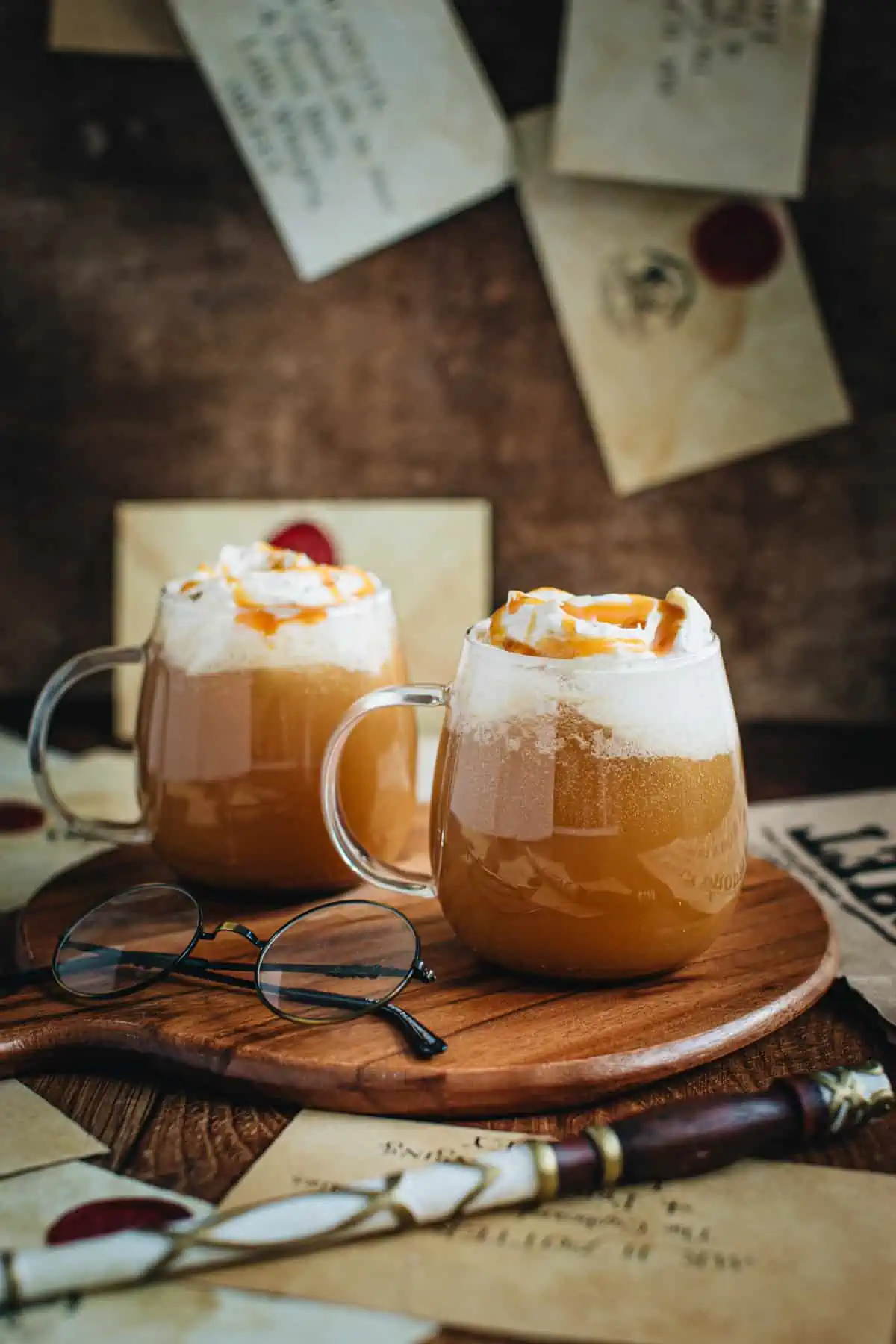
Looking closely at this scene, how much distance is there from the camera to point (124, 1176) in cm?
57

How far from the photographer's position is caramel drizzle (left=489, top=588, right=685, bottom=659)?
65cm

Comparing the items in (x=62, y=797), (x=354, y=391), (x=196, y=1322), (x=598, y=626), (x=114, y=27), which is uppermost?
(x=114, y=27)

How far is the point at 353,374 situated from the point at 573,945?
80 centimetres

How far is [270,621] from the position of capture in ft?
2.47

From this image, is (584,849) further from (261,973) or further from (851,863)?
(851,863)

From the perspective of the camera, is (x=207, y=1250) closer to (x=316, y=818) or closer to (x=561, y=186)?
(x=316, y=818)

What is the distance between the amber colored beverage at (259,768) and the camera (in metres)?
0.75

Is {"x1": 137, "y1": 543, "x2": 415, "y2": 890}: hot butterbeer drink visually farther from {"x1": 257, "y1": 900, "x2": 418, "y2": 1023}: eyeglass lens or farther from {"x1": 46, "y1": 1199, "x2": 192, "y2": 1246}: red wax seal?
{"x1": 46, "y1": 1199, "x2": 192, "y2": 1246}: red wax seal

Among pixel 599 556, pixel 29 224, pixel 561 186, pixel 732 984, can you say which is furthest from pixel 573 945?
pixel 29 224

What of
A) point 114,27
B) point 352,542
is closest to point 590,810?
point 352,542

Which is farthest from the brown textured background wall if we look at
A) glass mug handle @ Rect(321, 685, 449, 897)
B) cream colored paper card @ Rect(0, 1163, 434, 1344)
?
cream colored paper card @ Rect(0, 1163, 434, 1344)

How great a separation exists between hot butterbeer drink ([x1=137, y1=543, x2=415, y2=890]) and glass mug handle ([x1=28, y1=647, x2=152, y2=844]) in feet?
0.12

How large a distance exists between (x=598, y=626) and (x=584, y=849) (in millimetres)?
110

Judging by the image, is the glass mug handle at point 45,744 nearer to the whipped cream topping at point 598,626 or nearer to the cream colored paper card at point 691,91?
the whipped cream topping at point 598,626
